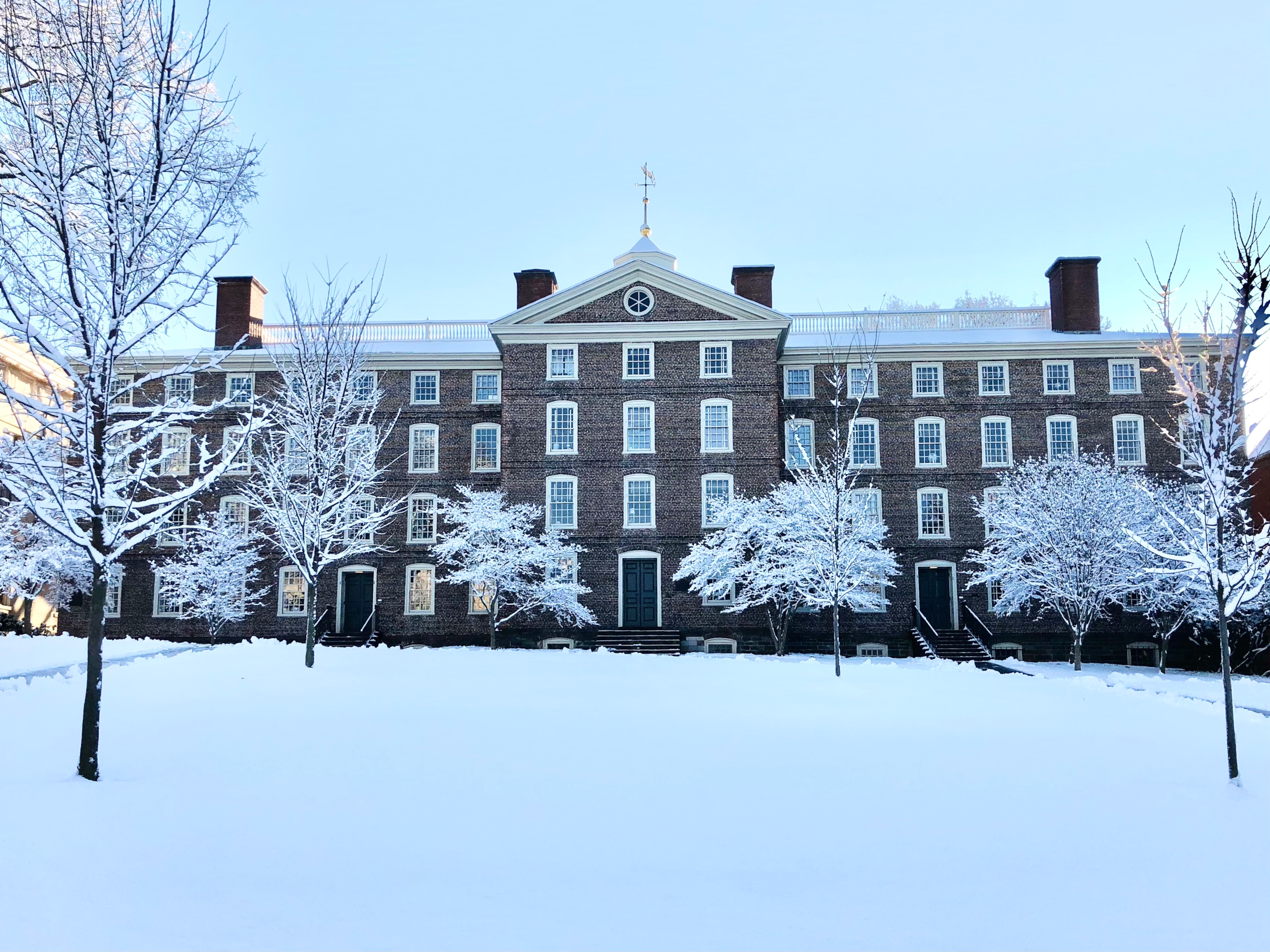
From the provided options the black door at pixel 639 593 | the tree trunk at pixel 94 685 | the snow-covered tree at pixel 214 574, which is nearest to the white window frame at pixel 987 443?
the black door at pixel 639 593

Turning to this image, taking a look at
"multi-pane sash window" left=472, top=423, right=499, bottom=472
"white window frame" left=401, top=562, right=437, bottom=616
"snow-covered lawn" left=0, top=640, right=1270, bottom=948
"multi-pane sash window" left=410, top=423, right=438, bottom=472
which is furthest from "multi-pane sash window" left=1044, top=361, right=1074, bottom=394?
"white window frame" left=401, top=562, right=437, bottom=616

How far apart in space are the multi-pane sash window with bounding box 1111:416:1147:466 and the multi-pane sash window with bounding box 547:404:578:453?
18.1m

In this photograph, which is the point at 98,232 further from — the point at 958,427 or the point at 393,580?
the point at 958,427

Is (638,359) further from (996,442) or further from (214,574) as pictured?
(214,574)

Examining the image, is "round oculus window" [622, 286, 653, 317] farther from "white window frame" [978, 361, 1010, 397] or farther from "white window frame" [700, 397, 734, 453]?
"white window frame" [978, 361, 1010, 397]

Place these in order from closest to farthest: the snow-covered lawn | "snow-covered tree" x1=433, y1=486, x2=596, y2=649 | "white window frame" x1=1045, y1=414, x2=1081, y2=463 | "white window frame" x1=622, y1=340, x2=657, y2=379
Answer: the snow-covered lawn
"snow-covered tree" x1=433, y1=486, x2=596, y2=649
"white window frame" x1=622, y1=340, x2=657, y2=379
"white window frame" x1=1045, y1=414, x2=1081, y2=463

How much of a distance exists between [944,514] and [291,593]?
22464 millimetres

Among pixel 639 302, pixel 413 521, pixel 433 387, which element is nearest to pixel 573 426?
pixel 639 302

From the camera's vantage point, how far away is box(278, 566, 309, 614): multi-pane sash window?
31047 mm

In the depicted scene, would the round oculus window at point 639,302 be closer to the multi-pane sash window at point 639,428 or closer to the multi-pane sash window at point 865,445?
the multi-pane sash window at point 639,428

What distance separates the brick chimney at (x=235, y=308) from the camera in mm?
33250

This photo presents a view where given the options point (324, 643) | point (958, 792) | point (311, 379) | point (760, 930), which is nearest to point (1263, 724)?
point (958, 792)

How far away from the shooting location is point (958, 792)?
9.30 metres

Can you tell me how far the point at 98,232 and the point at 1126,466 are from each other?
3024 centimetres
